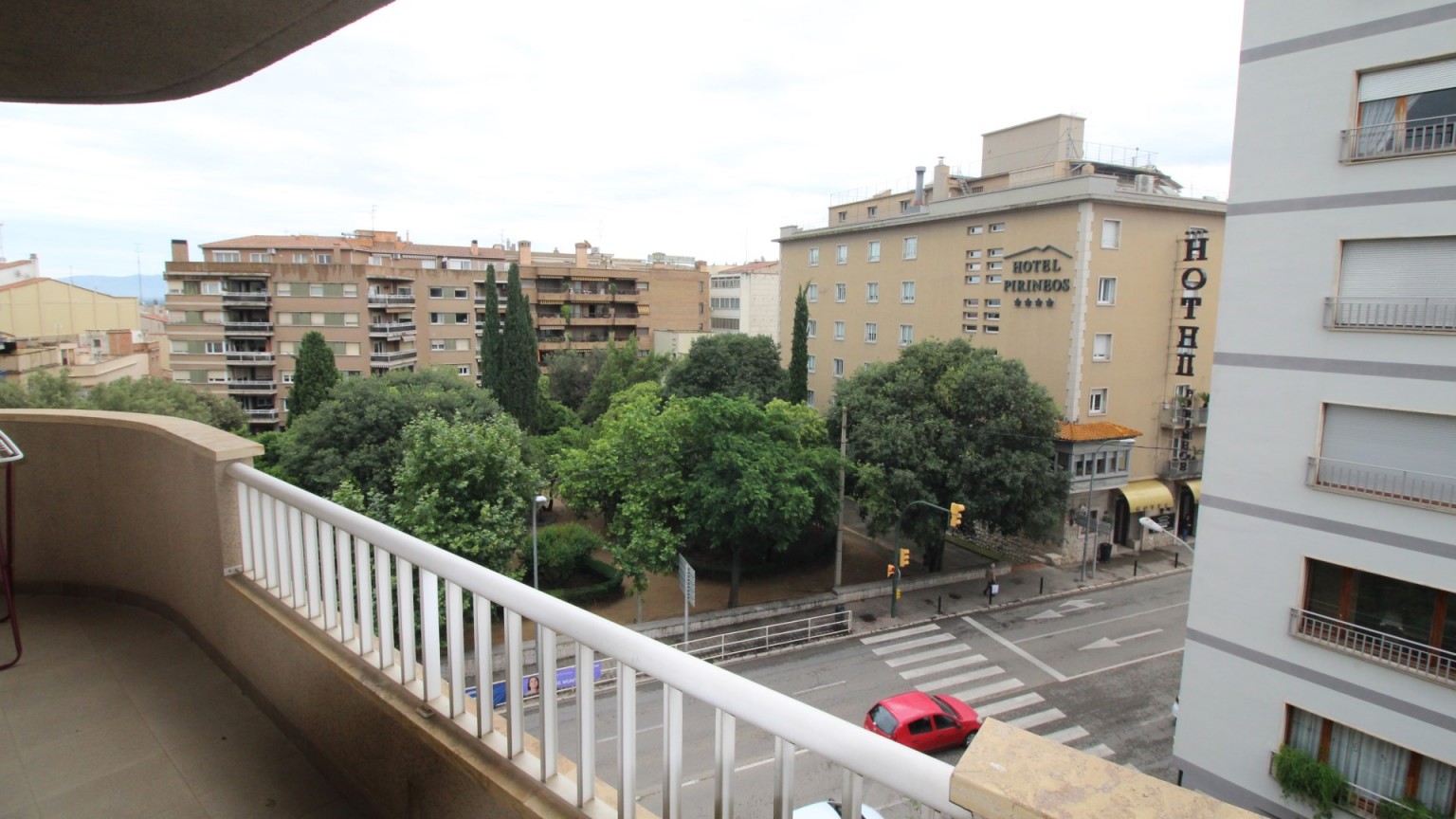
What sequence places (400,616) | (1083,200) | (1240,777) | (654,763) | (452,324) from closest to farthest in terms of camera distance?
(400,616) → (1240,777) → (654,763) → (1083,200) → (452,324)

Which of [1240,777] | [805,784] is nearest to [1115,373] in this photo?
[1240,777]

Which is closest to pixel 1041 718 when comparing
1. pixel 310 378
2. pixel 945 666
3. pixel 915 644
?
pixel 945 666

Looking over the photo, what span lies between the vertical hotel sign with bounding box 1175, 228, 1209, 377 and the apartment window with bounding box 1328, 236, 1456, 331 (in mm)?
16750

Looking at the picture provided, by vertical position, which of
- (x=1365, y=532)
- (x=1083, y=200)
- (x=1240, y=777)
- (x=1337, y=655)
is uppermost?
(x=1083, y=200)

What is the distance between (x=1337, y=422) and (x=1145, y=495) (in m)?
16.7

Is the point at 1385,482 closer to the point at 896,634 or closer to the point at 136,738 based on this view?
the point at 136,738

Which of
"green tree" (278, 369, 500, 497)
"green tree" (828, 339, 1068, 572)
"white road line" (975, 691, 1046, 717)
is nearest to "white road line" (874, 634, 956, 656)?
"white road line" (975, 691, 1046, 717)

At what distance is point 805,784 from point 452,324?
119ft

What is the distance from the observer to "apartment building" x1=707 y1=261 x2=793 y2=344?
4797 centimetres

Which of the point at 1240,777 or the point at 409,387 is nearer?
the point at 1240,777

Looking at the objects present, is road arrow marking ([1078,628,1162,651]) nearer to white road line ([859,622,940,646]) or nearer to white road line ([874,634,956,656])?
white road line ([874,634,956,656])

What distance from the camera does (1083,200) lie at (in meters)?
21.8

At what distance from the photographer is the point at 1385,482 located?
7.88 m

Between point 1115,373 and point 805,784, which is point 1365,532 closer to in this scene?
point 805,784
